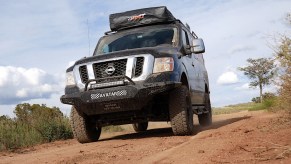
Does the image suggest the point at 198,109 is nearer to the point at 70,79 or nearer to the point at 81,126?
the point at 81,126

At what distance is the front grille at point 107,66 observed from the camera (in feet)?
23.3

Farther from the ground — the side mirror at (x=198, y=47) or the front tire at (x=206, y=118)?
the side mirror at (x=198, y=47)

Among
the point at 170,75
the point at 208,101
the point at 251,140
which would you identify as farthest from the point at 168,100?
the point at 208,101

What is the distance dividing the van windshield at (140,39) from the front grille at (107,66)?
144 centimetres

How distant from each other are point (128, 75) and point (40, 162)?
207 cm

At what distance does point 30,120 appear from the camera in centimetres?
1215

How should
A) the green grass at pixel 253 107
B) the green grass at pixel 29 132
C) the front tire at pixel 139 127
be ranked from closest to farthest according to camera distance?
the green grass at pixel 29 132 → the green grass at pixel 253 107 → the front tire at pixel 139 127

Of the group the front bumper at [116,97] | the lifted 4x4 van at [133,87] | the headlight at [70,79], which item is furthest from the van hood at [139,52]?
the front bumper at [116,97]

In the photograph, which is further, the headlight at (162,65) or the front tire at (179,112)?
the front tire at (179,112)

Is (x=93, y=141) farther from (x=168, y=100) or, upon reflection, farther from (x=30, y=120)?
(x=30, y=120)

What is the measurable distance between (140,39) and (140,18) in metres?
0.78

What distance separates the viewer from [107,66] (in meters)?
7.19

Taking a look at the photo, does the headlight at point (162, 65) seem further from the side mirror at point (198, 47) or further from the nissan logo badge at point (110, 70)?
the side mirror at point (198, 47)

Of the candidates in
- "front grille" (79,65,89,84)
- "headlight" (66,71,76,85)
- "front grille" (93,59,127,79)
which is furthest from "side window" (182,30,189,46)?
"headlight" (66,71,76,85)
